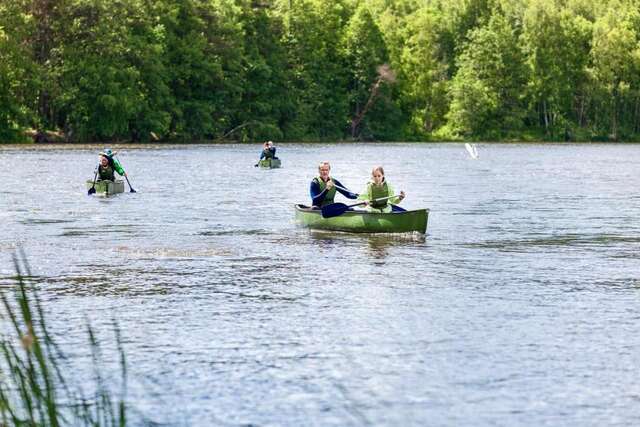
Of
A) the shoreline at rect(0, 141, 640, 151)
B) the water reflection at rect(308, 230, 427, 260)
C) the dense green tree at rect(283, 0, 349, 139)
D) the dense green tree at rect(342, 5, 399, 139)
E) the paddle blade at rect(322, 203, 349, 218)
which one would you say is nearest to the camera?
the water reflection at rect(308, 230, 427, 260)

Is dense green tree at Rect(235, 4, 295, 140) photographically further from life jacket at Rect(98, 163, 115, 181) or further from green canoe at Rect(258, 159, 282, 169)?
life jacket at Rect(98, 163, 115, 181)

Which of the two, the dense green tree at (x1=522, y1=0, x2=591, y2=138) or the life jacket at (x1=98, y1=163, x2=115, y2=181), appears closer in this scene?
the life jacket at (x1=98, y1=163, x2=115, y2=181)

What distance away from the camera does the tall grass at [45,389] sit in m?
6.98

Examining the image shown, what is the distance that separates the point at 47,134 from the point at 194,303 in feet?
246

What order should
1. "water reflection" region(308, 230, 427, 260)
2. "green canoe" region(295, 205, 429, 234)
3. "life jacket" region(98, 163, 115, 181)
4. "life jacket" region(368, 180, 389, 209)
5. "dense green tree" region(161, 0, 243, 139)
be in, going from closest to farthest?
"water reflection" region(308, 230, 427, 260), "green canoe" region(295, 205, 429, 234), "life jacket" region(368, 180, 389, 209), "life jacket" region(98, 163, 115, 181), "dense green tree" region(161, 0, 243, 139)

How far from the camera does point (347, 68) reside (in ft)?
406

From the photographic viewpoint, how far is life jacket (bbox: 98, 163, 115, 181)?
3584 centimetres

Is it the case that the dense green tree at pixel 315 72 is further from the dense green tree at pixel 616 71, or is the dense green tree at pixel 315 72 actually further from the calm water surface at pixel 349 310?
the calm water surface at pixel 349 310

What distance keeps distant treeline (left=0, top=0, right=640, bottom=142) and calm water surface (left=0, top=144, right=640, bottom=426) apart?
2280 inches

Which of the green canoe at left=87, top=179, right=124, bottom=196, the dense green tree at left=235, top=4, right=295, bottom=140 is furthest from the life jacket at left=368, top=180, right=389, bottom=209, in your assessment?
the dense green tree at left=235, top=4, right=295, bottom=140

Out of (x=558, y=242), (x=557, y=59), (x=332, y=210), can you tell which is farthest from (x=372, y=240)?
(x=557, y=59)

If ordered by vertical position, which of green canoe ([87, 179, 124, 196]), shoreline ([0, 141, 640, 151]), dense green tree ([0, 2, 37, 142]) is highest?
dense green tree ([0, 2, 37, 142])

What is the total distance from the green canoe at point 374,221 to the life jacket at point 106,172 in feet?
40.9

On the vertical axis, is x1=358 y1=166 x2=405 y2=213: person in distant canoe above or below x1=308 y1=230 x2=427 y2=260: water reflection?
above
